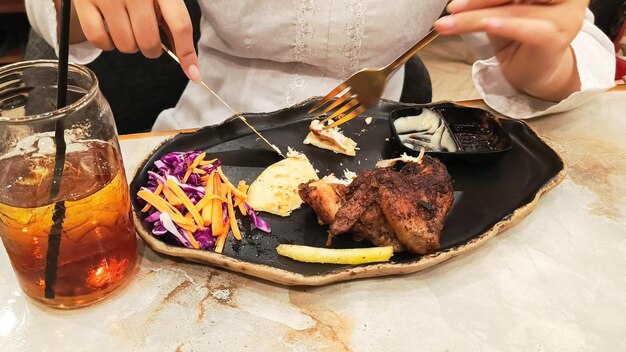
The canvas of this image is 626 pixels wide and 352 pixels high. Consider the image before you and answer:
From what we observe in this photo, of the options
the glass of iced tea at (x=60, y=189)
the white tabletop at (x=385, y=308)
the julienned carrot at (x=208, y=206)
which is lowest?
the white tabletop at (x=385, y=308)

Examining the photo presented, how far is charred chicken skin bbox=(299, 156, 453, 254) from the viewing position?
124cm

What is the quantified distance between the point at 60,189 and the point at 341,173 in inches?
29.4

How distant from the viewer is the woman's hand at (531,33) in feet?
4.58

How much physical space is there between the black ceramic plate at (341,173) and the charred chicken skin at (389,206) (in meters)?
0.04

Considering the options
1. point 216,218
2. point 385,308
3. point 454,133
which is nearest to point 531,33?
point 454,133

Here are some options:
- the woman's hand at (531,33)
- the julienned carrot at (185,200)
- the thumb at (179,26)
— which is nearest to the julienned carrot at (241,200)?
the julienned carrot at (185,200)

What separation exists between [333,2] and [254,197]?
690 mm

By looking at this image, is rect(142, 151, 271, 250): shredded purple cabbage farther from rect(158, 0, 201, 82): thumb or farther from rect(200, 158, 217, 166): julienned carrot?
rect(158, 0, 201, 82): thumb

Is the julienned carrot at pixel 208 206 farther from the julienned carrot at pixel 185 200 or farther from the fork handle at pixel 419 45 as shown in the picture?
the fork handle at pixel 419 45

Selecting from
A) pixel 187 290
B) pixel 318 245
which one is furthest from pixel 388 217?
pixel 187 290

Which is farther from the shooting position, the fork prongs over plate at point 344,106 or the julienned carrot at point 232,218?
the fork prongs over plate at point 344,106

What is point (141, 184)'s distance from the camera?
4.64 ft

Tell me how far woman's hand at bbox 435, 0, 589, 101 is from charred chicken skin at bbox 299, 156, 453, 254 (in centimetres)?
37

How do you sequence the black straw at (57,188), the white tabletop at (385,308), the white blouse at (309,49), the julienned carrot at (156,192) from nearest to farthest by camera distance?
the black straw at (57,188), the white tabletop at (385,308), the julienned carrot at (156,192), the white blouse at (309,49)
